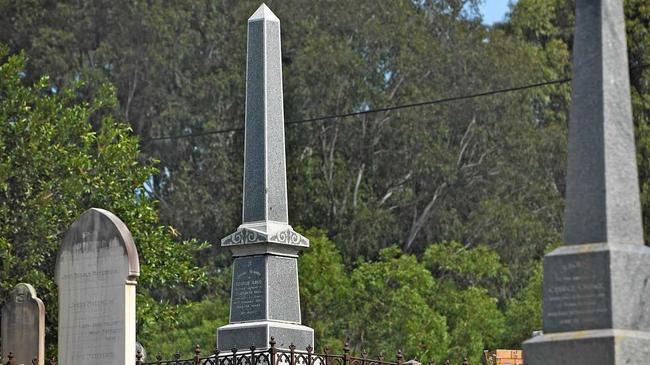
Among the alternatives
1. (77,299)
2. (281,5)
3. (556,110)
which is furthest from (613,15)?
(556,110)

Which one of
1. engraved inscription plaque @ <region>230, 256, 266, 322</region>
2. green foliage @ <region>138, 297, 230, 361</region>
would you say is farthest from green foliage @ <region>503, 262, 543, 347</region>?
engraved inscription plaque @ <region>230, 256, 266, 322</region>

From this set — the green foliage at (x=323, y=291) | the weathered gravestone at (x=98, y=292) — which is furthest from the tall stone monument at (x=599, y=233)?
the green foliage at (x=323, y=291)

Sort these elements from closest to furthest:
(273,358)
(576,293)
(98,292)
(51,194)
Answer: (576,293) < (98,292) < (273,358) < (51,194)

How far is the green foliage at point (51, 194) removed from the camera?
30125 millimetres

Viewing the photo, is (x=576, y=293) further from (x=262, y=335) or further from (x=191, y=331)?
(x=191, y=331)

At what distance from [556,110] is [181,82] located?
11919mm

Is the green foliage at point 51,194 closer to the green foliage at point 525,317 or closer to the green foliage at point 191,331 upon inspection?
the green foliage at point 191,331

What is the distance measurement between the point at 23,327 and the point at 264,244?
313cm

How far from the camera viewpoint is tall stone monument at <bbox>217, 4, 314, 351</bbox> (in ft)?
70.0

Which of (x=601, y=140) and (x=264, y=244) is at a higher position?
(x=264, y=244)

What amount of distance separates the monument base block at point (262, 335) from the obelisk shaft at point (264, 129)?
1.38 m

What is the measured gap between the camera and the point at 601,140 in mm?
13281

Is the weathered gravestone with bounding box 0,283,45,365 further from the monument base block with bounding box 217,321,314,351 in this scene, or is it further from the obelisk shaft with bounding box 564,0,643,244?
the obelisk shaft with bounding box 564,0,643,244

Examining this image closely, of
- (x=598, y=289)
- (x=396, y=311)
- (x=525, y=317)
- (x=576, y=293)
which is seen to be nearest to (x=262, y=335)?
(x=576, y=293)
